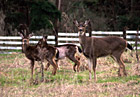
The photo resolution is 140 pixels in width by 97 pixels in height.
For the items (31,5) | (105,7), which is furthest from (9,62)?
(105,7)

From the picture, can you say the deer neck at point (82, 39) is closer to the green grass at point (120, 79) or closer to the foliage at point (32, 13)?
the green grass at point (120, 79)

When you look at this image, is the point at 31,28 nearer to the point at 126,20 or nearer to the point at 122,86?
the point at 126,20

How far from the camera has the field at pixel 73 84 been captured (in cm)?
834

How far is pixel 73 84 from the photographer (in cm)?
927

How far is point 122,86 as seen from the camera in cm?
918

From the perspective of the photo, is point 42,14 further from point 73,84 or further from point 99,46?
point 73,84

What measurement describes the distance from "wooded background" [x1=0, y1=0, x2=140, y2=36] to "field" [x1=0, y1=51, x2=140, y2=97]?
14.8 feet

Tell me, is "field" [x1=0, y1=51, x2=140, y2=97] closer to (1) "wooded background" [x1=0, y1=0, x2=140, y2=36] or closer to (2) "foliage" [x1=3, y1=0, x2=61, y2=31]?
(1) "wooded background" [x1=0, y1=0, x2=140, y2=36]

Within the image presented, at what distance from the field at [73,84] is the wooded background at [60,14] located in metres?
4.52

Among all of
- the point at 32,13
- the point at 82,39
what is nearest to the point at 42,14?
the point at 32,13

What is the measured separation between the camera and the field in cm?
834

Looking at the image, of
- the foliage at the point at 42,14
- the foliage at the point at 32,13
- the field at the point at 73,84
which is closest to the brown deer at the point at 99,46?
the field at the point at 73,84

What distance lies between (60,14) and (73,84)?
12.5 meters

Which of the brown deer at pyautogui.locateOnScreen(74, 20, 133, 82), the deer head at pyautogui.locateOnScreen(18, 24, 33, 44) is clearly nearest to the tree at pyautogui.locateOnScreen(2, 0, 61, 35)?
the deer head at pyautogui.locateOnScreen(18, 24, 33, 44)
